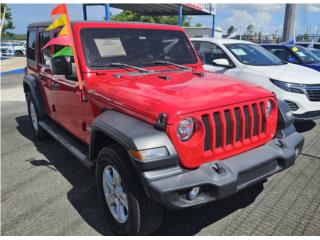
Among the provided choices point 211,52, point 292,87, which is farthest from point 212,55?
point 292,87

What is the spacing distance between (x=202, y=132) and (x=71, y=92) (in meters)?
Result: 2.04

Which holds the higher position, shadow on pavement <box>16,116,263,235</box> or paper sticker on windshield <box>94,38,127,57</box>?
paper sticker on windshield <box>94,38,127,57</box>

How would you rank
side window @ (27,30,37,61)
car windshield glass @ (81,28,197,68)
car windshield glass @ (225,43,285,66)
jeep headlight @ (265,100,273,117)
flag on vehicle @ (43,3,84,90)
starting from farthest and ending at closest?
car windshield glass @ (225,43,285,66) < side window @ (27,30,37,61) < car windshield glass @ (81,28,197,68) < flag on vehicle @ (43,3,84,90) < jeep headlight @ (265,100,273,117)

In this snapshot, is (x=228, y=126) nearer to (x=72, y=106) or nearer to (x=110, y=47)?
(x=110, y=47)

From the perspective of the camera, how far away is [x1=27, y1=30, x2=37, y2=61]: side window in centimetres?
523

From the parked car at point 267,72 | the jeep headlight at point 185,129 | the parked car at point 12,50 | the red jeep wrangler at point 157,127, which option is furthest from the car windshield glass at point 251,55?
the parked car at point 12,50

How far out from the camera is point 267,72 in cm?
588

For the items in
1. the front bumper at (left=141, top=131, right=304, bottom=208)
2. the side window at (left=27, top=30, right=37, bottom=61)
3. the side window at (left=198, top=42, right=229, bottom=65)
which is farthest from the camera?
the side window at (left=198, top=42, right=229, bottom=65)

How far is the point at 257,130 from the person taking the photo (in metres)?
2.83

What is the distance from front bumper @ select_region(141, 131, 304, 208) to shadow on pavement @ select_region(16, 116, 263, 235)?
0.73m

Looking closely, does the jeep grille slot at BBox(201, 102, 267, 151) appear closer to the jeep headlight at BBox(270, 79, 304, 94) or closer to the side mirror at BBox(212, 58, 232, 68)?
the jeep headlight at BBox(270, 79, 304, 94)

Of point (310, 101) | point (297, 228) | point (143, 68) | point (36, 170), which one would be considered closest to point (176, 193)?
point (297, 228)

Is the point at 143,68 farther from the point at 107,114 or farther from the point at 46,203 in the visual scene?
the point at 46,203

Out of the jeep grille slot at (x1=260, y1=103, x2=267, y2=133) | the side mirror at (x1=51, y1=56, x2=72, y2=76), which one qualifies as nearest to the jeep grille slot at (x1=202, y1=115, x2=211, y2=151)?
the jeep grille slot at (x1=260, y1=103, x2=267, y2=133)
